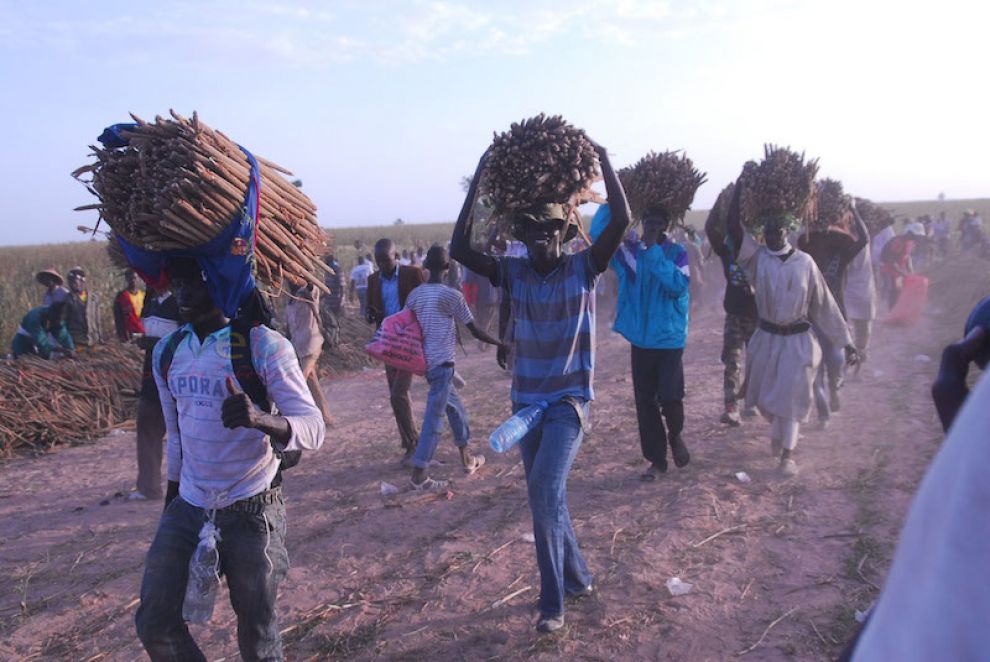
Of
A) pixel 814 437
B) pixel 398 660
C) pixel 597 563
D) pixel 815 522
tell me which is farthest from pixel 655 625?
pixel 814 437

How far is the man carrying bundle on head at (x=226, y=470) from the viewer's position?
274 cm

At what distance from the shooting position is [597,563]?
15.9ft

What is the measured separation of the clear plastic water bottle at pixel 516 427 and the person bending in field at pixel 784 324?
3175 millimetres

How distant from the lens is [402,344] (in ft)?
21.2

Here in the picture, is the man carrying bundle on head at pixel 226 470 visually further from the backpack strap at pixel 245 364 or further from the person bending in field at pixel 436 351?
the person bending in field at pixel 436 351

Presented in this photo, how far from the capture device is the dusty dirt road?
4035mm

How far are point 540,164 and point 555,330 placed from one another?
877 millimetres

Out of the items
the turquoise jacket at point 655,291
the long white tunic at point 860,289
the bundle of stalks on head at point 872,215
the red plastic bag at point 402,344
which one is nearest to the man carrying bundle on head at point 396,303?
the red plastic bag at point 402,344

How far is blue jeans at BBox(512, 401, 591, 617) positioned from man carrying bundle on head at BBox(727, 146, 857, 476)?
2.99 metres

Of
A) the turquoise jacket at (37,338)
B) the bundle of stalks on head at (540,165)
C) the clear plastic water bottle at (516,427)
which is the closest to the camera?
the clear plastic water bottle at (516,427)

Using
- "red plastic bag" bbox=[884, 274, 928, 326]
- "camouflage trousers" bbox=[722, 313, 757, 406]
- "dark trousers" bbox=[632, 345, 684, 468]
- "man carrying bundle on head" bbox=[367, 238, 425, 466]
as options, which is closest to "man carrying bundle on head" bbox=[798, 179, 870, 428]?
"camouflage trousers" bbox=[722, 313, 757, 406]

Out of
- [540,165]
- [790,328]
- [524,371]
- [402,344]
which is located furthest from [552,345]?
[790,328]

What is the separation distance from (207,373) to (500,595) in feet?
8.02

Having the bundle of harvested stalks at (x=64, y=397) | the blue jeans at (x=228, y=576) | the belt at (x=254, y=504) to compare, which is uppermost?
the belt at (x=254, y=504)
